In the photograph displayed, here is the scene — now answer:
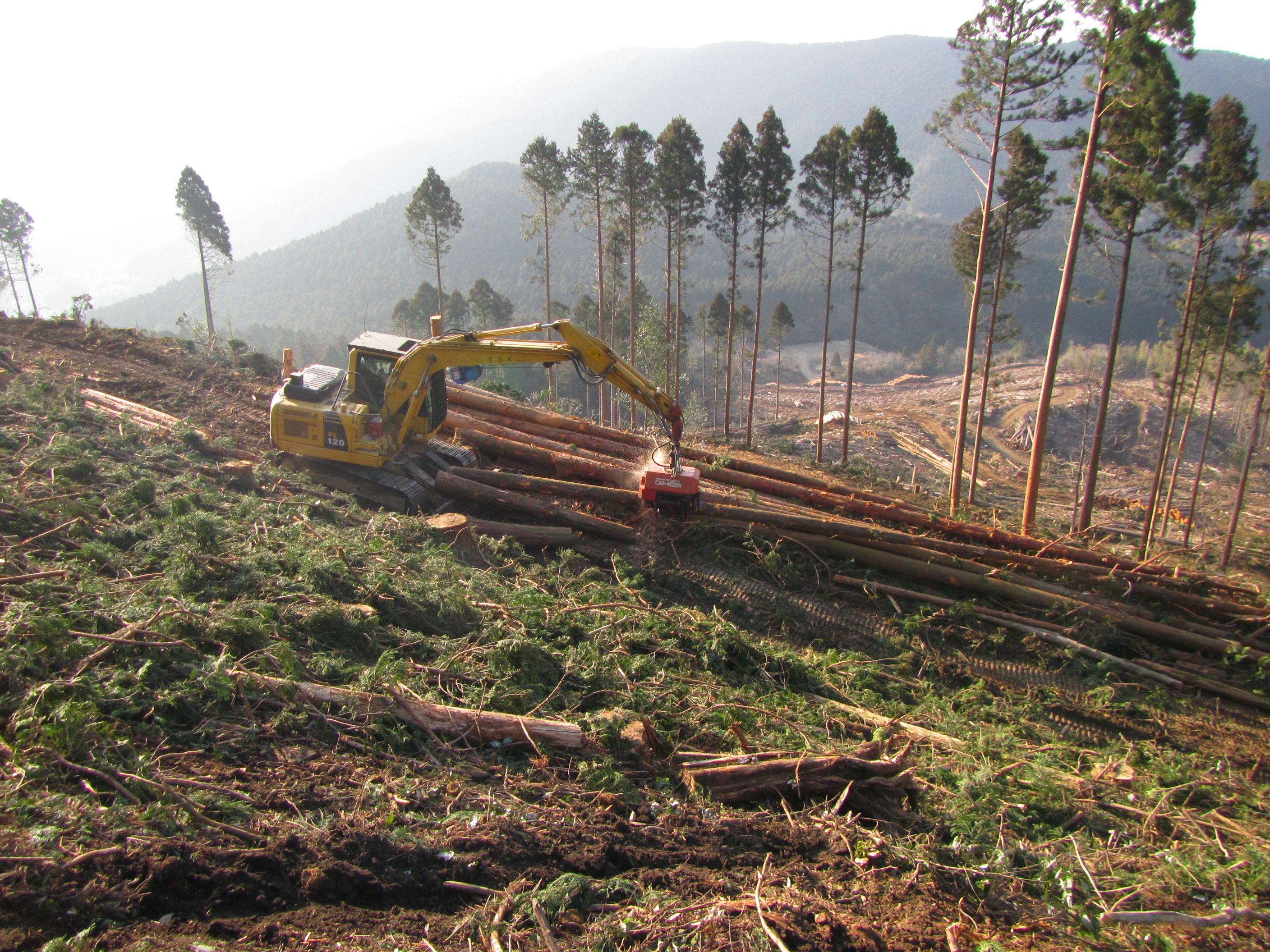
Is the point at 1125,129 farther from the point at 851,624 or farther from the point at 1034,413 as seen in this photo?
the point at 1034,413

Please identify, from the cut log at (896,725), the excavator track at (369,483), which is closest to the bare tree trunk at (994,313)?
the cut log at (896,725)

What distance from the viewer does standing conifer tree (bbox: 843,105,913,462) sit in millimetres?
22109

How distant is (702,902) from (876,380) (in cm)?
10069

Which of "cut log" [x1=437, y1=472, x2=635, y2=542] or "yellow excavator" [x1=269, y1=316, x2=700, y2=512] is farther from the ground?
"yellow excavator" [x1=269, y1=316, x2=700, y2=512]

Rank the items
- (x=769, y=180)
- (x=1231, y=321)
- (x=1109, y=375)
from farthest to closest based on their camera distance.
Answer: (x=769, y=180)
(x=1231, y=321)
(x=1109, y=375)

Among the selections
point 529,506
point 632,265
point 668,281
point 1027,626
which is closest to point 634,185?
point 632,265

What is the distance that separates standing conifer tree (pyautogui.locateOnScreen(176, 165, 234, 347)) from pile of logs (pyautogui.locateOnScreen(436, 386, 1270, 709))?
104 feet

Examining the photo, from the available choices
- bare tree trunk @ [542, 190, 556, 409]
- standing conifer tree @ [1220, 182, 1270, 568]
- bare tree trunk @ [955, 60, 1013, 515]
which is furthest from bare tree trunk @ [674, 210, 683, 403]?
standing conifer tree @ [1220, 182, 1270, 568]

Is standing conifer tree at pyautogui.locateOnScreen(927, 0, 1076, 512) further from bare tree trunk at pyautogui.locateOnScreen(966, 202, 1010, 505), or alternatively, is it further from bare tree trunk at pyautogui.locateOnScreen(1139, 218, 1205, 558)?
bare tree trunk at pyautogui.locateOnScreen(1139, 218, 1205, 558)

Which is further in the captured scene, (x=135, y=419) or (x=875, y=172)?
(x=875, y=172)

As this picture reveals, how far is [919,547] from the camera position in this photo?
10.3 meters

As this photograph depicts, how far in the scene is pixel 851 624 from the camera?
9250 millimetres

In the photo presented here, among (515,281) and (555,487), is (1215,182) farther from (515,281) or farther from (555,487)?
(515,281)

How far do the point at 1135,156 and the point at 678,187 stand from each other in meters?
16.3
